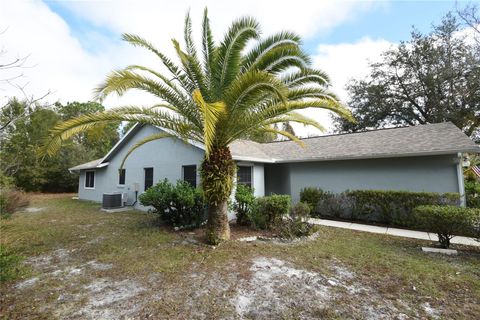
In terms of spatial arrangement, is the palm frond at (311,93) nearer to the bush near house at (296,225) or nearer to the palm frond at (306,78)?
the palm frond at (306,78)

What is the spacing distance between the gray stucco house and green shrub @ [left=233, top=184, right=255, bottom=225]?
158 cm

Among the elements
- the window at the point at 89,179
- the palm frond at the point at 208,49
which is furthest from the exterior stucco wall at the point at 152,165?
the palm frond at the point at 208,49

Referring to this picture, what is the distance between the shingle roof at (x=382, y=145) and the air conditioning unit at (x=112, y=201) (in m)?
7.70

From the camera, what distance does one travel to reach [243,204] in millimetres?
8805

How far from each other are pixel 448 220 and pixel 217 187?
20.4 ft

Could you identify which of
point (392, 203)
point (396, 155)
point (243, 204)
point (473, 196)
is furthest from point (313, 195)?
point (473, 196)

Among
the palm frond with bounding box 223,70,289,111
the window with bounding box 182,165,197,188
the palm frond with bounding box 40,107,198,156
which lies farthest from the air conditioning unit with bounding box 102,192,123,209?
the palm frond with bounding box 223,70,289,111

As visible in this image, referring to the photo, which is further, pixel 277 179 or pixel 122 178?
pixel 122 178

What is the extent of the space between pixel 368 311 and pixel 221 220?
4252 mm

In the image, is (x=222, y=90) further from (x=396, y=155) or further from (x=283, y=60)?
(x=396, y=155)

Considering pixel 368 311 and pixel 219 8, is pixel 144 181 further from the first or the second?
pixel 368 311

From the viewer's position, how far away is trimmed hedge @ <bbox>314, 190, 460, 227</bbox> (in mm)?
8320

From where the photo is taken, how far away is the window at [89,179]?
57.4 ft

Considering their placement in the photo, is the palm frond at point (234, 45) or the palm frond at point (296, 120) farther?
the palm frond at point (296, 120)
